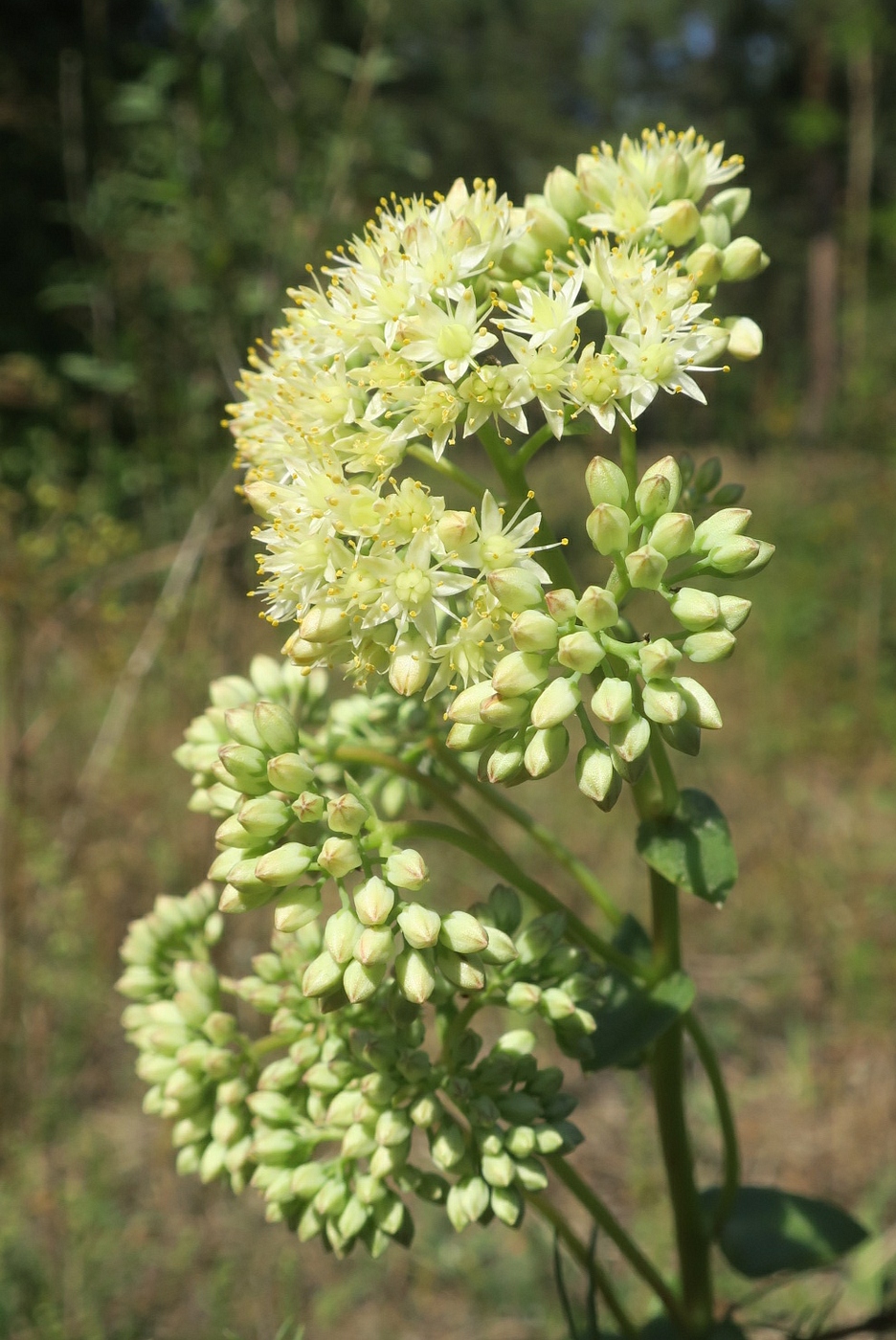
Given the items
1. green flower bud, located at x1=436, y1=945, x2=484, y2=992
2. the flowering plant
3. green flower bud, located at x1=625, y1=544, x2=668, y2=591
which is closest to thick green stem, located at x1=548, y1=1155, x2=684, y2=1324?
the flowering plant

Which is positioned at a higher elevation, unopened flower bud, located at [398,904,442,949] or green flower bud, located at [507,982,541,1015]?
unopened flower bud, located at [398,904,442,949]

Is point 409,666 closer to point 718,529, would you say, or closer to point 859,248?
point 718,529

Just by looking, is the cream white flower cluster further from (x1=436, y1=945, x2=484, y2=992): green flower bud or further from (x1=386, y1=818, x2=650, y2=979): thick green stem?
(x1=436, y1=945, x2=484, y2=992): green flower bud

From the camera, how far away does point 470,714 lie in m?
1.42

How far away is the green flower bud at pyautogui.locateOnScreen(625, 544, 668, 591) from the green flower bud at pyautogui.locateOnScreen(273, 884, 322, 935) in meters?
0.66

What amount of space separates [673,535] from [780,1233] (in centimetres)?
133

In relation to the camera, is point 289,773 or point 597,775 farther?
point 289,773

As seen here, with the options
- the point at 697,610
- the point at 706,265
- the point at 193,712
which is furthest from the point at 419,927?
the point at 193,712

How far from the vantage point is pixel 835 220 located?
64.4 ft

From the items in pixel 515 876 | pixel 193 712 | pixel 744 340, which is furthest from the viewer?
pixel 193 712

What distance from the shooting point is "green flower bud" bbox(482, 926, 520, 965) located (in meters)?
1.47

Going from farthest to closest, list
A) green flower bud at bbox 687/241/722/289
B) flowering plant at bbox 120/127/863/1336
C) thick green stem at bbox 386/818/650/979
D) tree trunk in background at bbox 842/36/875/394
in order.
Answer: tree trunk in background at bbox 842/36/875/394 → green flower bud at bbox 687/241/722/289 → thick green stem at bbox 386/818/650/979 → flowering plant at bbox 120/127/863/1336

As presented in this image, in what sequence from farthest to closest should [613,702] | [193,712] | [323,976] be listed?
[193,712]
[323,976]
[613,702]

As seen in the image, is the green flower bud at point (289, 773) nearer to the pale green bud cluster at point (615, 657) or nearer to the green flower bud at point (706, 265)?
the pale green bud cluster at point (615, 657)
